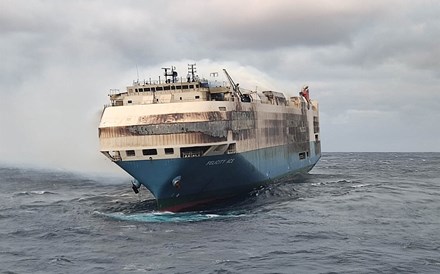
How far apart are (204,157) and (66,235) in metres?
14.3

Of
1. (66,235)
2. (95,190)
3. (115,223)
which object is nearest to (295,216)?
(115,223)

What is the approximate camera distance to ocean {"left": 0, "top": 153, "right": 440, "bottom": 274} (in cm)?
3031

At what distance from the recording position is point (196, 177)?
48.0m

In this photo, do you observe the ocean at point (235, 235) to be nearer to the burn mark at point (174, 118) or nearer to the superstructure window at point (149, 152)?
the superstructure window at point (149, 152)

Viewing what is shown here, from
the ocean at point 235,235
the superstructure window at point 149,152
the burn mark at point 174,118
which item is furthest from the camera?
the burn mark at point 174,118

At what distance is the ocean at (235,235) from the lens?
3031 cm

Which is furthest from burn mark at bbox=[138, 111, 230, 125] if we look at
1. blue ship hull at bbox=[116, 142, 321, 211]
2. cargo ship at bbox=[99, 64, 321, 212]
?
blue ship hull at bbox=[116, 142, 321, 211]

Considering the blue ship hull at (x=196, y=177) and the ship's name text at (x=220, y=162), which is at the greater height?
the ship's name text at (x=220, y=162)

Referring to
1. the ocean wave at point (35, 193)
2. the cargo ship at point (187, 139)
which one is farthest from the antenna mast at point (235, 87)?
the ocean wave at point (35, 193)

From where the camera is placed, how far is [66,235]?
4016 centimetres

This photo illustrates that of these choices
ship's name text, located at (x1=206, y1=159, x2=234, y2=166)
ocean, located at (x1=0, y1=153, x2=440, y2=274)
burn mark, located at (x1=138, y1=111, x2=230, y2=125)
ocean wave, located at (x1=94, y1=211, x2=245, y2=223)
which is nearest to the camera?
ocean, located at (x1=0, y1=153, x2=440, y2=274)

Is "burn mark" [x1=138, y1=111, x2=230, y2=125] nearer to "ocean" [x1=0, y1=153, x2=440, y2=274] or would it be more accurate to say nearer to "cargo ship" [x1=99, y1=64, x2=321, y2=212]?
"cargo ship" [x1=99, y1=64, x2=321, y2=212]

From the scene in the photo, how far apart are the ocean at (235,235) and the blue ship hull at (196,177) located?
5.55 feet

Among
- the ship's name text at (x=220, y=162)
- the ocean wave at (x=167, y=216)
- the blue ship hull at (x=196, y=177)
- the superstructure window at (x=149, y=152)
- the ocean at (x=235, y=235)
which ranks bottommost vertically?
the ocean at (x=235, y=235)
